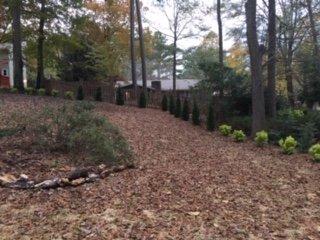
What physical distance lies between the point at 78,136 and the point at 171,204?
2288mm

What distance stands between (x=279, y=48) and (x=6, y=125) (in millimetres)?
15949

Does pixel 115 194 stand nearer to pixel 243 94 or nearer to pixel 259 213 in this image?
pixel 259 213

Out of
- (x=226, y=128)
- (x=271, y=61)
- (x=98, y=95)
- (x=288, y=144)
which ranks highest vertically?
(x=271, y=61)

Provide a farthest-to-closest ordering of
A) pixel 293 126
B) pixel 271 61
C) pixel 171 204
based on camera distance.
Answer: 1. pixel 271 61
2. pixel 293 126
3. pixel 171 204

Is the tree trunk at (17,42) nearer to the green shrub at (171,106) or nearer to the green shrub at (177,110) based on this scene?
the green shrub at (171,106)

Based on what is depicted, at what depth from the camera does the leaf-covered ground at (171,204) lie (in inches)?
153

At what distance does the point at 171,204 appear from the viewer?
457 cm

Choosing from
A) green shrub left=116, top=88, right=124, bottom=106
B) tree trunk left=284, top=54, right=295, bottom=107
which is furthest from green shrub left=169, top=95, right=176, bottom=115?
tree trunk left=284, top=54, right=295, bottom=107

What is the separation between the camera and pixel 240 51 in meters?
33.9

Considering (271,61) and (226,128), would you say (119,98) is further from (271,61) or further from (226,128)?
(226,128)

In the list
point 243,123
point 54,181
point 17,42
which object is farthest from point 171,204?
point 17,42

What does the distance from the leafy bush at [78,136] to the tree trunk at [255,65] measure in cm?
660

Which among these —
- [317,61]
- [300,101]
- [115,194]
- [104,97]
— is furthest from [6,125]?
[300,101]

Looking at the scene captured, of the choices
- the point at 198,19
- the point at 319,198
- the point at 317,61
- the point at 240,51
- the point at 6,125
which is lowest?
the point at 319,198
